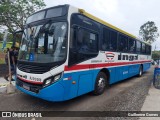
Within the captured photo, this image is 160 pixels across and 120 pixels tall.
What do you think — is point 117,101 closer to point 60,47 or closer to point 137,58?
point 60,47

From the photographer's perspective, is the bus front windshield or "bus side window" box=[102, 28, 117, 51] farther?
"bus side window" box=[102, 28, 117, 51]

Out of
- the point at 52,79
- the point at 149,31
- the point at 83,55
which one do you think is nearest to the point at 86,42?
the point at 83,55

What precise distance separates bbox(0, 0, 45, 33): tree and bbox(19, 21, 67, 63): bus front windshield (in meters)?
8.73

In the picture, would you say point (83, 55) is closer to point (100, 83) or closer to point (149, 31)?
point (100, 83)

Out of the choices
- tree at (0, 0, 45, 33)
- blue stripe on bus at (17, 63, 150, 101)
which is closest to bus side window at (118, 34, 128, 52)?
blue stripe on bus at (17, 63, 150, 101)

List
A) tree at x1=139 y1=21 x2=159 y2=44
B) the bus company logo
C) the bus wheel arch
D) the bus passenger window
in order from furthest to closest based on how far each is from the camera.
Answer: tree at x1=139 y1=21 x2=159 y2=44 → the bus company logo → the bus wheel arch → the bus passenger window

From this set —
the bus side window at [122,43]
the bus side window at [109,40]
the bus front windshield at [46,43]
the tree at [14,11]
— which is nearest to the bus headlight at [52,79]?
the bus front windshield at [46,43]

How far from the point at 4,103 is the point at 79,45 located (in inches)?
125

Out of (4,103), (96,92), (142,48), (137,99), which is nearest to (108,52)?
(96,92)

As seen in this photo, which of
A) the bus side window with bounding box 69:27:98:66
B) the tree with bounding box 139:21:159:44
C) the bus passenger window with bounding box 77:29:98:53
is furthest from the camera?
the tree with bounding box 139:21:159:44

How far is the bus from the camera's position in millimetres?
3977

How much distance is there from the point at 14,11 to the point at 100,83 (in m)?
10.3

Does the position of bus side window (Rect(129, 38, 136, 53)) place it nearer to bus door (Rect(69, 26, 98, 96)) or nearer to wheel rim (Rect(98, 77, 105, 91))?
wheel rim (Rect(98, 77, 105, 91))

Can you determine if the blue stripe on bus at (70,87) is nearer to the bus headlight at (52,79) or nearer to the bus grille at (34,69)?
the bus headlight at (52,79)
